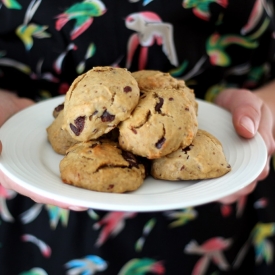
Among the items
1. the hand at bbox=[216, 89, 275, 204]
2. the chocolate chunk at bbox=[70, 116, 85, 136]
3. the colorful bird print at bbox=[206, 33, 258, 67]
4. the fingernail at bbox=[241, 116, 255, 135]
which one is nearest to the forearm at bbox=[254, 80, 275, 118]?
the hand at bbox=[216, 89, 275, 204]

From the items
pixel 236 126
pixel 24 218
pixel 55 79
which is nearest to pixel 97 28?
pixel 55 79

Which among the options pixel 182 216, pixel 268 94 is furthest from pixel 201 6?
pixel 182 216

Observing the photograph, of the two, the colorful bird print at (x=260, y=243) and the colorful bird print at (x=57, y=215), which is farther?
the colorful bird print at (x=260, y=243)

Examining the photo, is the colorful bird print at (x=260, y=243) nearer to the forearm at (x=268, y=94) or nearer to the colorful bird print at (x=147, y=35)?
the forearm at (x=268, y=94)

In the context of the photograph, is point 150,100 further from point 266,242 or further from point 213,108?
point 266,242

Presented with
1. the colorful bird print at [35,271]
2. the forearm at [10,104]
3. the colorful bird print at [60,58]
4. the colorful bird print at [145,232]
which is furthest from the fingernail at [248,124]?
the colorful bird print at [35,271]

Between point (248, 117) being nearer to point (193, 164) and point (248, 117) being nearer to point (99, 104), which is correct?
point (193, 164)
